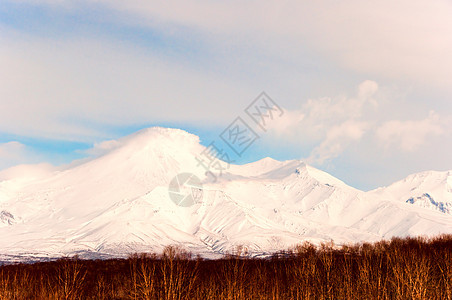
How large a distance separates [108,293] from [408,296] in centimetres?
3108

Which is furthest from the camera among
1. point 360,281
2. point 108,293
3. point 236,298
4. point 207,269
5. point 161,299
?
point 207,269

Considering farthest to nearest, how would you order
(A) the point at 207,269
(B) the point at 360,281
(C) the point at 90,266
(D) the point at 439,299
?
(C) the point at 90,266 < (A) the point at 207,269 < (B) the point at 360,281 < (D) the point at 439,299

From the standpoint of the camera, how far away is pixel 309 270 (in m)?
32.9

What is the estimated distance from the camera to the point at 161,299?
77.6ft

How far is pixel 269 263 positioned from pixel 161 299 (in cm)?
5192

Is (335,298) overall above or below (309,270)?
below

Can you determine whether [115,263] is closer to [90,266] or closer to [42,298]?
[90,266]

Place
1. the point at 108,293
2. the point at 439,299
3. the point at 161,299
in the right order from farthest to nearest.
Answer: the point at 108,293 → the point at 439,299 → the point at 161,299

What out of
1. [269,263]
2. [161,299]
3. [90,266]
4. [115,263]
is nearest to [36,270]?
[90,266]

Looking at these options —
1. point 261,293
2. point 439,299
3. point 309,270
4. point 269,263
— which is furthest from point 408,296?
point 269,263

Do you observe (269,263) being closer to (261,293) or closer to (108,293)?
(108,293)

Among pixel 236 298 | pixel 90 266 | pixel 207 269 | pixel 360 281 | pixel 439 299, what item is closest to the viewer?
pixel 236 298

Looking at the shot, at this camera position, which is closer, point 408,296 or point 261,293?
point 408,296

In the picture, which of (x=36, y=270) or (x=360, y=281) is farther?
(x=36, y=270)
